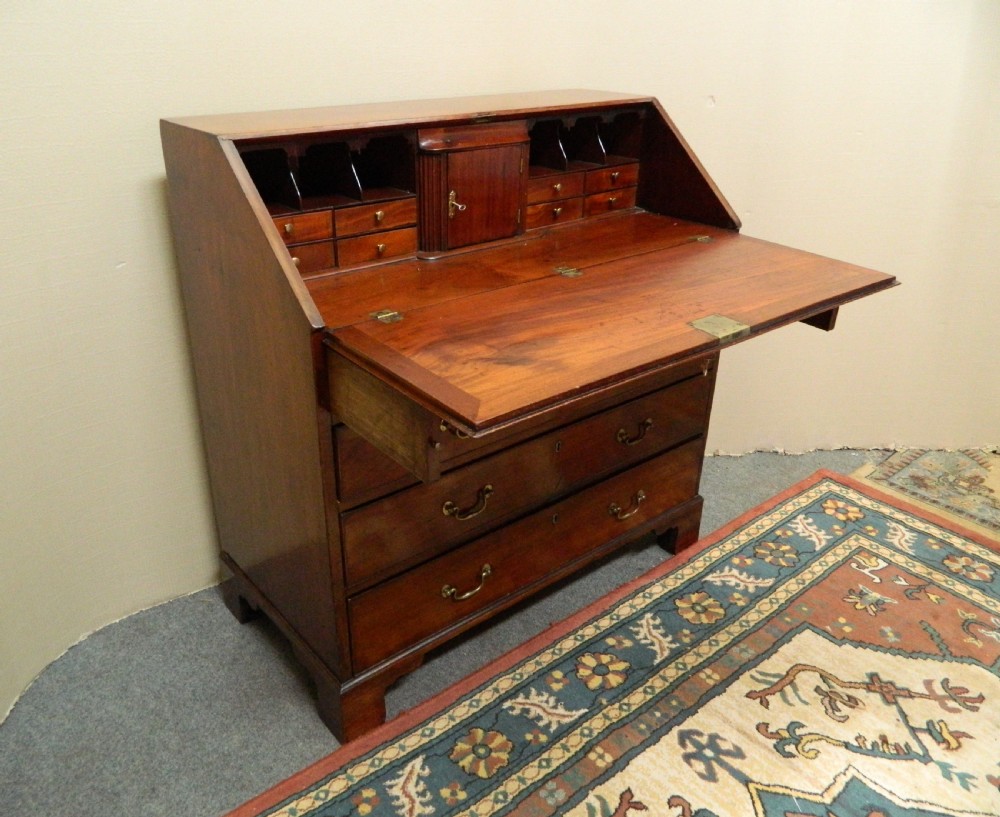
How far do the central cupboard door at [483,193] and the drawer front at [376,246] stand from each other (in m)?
0.09

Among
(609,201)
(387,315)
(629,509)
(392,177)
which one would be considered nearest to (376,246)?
(392,177)

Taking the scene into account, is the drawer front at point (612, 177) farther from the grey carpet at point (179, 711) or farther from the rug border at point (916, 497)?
the rug border at point (916, 497)

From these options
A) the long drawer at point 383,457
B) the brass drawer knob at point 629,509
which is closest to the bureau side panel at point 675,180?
the long drawer at point 383,457

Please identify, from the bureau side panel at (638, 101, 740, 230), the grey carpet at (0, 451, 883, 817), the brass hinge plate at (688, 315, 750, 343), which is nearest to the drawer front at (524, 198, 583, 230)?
the bureau side panel at (638, 101, 740, 230)

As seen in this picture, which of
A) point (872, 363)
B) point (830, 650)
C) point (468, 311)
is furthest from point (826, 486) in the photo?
point (468, 311)

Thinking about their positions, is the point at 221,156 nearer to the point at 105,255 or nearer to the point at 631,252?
the point at 105,255

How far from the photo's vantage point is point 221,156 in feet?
4.44

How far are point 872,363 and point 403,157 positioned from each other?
1.88m

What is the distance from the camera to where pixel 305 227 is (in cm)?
152

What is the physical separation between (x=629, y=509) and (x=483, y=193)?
85 centimetres

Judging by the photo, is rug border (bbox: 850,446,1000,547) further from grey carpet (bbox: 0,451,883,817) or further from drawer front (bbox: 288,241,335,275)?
drawer front (bbox: 288,241,335,275)

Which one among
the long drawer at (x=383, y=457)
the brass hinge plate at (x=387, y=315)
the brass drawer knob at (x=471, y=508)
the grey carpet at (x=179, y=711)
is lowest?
the grey carpet at (x=179, y=711)

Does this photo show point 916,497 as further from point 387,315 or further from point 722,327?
point 387,315

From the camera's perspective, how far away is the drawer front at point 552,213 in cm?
187
